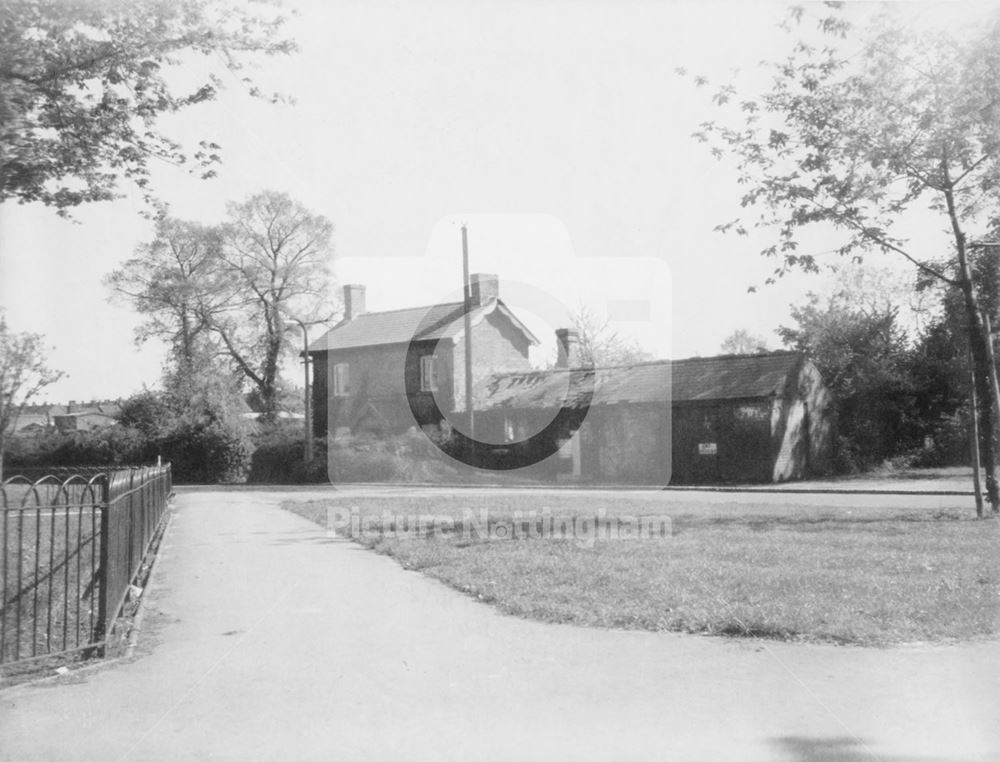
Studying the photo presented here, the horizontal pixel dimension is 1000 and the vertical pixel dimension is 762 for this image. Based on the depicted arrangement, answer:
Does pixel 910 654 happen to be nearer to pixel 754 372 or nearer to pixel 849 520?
pixel 849 520

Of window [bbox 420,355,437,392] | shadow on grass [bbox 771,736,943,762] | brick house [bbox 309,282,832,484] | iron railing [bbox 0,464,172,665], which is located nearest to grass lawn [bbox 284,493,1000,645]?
shadow on grass [bbox 771,736,943,762]

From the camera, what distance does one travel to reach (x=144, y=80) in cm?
1020

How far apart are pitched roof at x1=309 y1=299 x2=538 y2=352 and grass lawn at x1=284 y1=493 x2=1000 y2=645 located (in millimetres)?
26530

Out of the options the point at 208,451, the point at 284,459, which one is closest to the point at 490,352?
the point at 284,459

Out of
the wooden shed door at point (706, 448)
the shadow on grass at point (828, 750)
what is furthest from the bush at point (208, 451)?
the shadow on grass at point (828, 750)

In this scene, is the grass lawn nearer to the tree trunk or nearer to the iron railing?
the tree trunk

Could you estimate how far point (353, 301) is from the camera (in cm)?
5103

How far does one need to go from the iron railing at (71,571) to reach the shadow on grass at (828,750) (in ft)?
15.5

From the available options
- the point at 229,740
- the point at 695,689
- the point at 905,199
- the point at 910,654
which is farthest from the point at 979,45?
the point at 229,740

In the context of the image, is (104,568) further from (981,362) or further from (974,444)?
(981,362)

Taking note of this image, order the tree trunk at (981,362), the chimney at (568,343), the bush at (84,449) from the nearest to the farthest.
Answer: the tree trunk at (981,362)
the bush at (84,449)
the chimney at (568,343)

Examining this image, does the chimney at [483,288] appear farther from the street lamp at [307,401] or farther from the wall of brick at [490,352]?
the street lamp at [307,401]

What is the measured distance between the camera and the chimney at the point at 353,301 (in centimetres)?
5088

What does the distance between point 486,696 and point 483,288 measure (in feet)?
129
